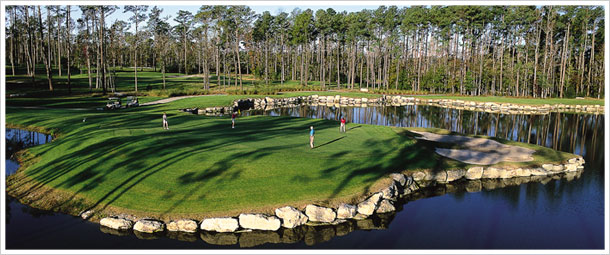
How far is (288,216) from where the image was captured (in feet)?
51.8

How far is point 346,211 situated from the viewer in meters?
16.6

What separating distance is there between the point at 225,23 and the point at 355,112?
34774 mm

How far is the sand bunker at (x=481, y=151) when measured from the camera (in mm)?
25859

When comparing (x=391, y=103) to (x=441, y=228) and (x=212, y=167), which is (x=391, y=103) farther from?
(x=441, y=228)

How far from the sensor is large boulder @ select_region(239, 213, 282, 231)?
15.4 m

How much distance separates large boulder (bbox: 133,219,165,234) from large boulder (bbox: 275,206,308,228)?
177 inches

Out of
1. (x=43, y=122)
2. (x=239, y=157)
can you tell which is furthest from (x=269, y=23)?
(x=239, y=157)

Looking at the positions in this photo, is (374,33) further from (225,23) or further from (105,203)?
(105,203)

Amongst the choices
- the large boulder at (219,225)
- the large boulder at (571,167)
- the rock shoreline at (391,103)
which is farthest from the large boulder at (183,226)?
the rock shoreline at (391,103)

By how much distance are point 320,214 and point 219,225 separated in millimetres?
4069

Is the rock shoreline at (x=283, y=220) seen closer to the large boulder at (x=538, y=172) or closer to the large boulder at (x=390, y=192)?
the large boulder at (x=390, y=192)

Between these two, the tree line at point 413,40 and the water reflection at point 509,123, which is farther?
the tree line at point 413,40

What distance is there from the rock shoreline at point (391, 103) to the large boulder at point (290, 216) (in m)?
35.7

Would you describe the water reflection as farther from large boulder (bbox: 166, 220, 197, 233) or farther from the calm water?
large boulder (bbox: 166, 220, 197, 233)
